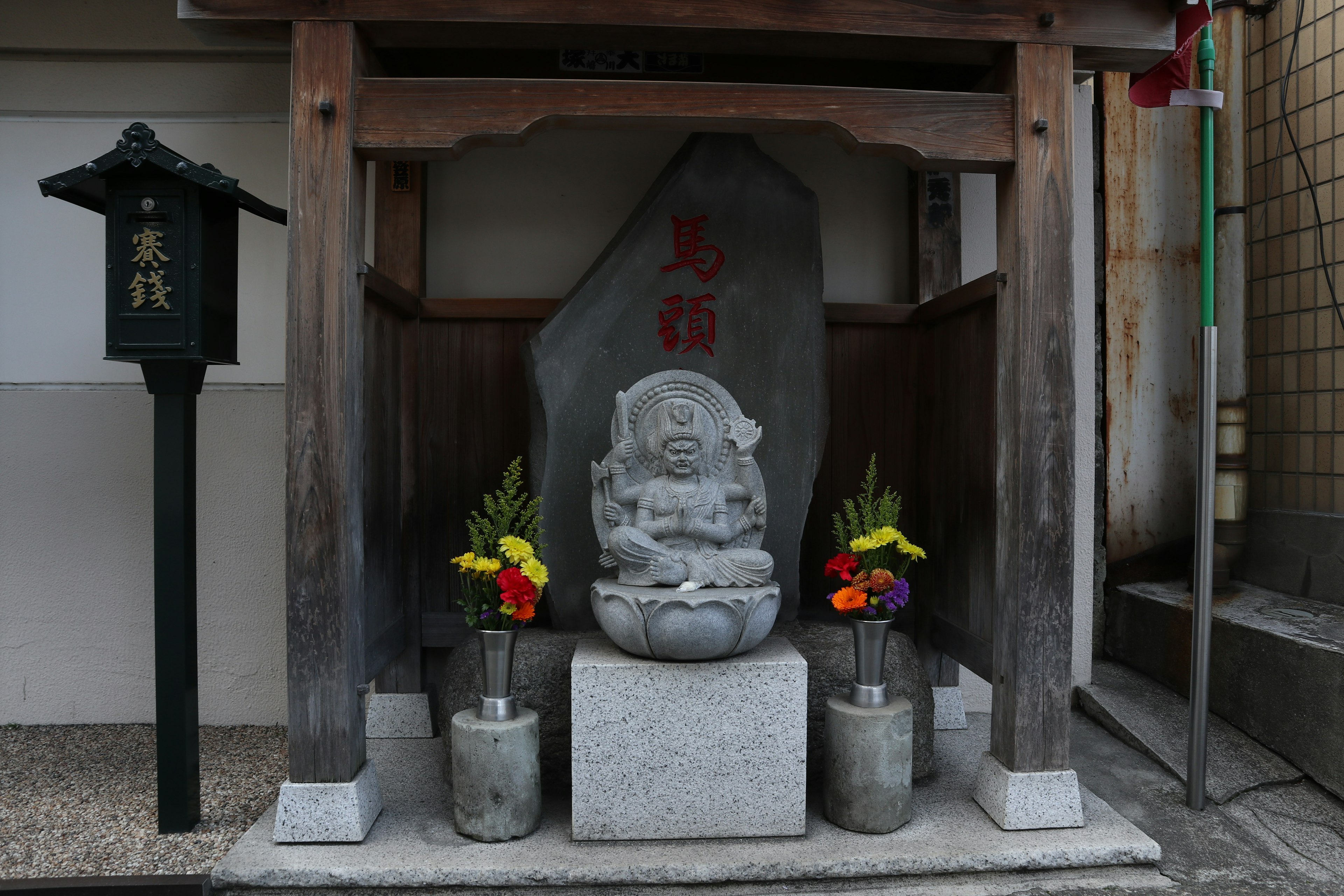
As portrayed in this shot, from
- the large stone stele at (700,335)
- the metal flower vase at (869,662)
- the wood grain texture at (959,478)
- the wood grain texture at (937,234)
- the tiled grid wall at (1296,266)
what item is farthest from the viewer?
the wood grain texture at (937,234)

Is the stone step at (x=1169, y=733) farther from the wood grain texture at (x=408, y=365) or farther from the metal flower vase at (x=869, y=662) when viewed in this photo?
the wood grain texture at (x=408, y=365)

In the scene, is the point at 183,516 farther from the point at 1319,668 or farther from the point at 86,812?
the point at 1319,668

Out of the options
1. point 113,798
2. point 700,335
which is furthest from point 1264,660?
point 113,798

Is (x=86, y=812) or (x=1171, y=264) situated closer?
(x=86, y=812)

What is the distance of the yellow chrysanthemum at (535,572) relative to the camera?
318cm

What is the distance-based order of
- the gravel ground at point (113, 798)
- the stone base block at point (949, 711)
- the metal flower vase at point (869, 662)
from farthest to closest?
the stone base block at point (949, 711)
the metal flower vase at point (869, 662)
the gravel ground at point (113, 798)

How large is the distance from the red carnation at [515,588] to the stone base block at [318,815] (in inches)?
34.5

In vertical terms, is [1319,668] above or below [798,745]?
above

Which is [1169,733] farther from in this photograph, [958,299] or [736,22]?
[736,22]

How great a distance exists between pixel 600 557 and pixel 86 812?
2.29 m

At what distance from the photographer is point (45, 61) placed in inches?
168

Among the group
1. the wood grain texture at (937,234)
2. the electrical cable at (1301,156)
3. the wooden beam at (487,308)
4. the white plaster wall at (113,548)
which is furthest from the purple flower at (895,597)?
the white plaster wall at (113,548)

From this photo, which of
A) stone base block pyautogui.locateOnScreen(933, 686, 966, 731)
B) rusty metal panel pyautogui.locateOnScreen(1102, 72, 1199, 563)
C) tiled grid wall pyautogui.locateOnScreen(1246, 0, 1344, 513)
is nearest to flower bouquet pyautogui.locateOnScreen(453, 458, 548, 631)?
stone base block pyautogui.locateOnScreen(933, 686, 966, 731)

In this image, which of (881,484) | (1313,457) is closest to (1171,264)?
(1313,457)
